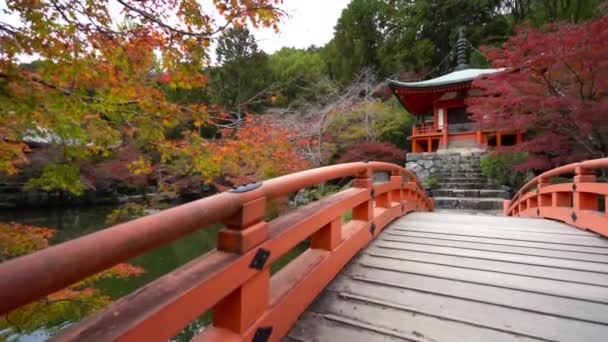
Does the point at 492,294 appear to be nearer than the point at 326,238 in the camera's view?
Yes

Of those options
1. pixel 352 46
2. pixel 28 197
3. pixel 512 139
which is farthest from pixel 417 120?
pixel 28 197

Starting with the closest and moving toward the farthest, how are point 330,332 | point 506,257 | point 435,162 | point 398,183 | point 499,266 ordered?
point 330,332
point 499,266
point 506,257
point 398,183
point 435,162

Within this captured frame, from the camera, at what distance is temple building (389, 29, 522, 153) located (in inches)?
471

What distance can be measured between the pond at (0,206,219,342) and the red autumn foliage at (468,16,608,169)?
7.44 m

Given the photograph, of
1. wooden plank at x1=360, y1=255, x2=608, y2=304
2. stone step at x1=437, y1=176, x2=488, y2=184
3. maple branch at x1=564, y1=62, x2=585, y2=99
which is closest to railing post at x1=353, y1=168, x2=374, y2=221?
wooden plank at x1=360, y1=255, x2=608, y2=304

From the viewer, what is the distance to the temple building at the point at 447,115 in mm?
11962

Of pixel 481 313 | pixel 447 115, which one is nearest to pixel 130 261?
pixel 481 313

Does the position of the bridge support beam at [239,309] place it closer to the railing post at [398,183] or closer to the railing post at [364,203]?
the railing post at [364,203]

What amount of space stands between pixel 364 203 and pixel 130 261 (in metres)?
7.62

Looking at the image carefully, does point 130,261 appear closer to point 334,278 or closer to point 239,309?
point 334,278

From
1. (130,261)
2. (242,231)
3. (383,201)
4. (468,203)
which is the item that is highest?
(242,231)

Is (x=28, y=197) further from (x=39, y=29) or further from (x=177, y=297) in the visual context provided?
(x=177, y=297)

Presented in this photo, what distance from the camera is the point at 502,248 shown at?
235cm

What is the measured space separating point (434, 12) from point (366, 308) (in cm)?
2253
